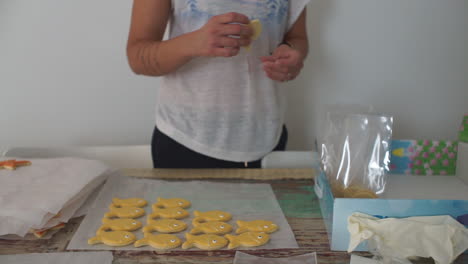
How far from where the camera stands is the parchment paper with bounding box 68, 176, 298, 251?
0.50m

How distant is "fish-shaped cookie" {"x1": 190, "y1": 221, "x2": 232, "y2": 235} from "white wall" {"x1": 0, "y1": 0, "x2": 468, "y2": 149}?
771mm

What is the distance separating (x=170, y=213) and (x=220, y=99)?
31cm

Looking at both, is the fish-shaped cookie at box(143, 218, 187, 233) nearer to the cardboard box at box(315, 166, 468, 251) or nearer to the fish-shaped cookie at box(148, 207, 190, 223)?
the fish-shaped cookie at box(148, 207, 190, 223)

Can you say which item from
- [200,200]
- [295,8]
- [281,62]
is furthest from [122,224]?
[295,8]

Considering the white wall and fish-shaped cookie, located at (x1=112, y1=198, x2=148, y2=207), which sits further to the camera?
the white wall

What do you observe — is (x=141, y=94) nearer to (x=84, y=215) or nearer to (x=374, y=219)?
(x=84, y=215)

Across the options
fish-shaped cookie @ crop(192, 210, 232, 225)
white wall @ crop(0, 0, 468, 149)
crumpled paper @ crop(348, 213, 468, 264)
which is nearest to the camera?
crumpled paper @ crop(348, 213, 468, 264)

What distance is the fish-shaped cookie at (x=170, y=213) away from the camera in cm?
55

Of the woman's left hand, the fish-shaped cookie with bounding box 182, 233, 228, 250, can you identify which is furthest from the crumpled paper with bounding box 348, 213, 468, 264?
the woman's left hand

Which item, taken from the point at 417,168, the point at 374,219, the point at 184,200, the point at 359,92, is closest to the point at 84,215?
the point at 184,200

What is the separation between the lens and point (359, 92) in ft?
4.08

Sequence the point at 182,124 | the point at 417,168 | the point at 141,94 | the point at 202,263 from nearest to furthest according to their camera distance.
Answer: the point at 202,263 < the point at 417,168 < the point at 182,124 < the point at 141,94

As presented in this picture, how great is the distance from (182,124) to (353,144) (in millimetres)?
367

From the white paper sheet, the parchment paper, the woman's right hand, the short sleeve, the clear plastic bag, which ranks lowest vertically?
the white paper sheet
